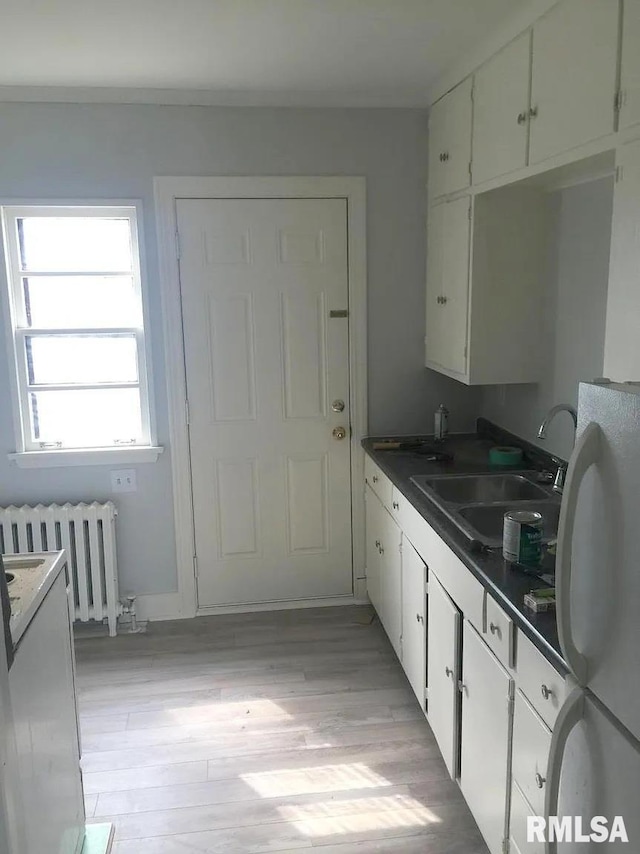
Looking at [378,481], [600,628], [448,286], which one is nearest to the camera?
[600,628]

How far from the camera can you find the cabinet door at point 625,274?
Answer: 5.59 feet

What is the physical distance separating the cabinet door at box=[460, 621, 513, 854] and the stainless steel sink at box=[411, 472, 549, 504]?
816 mm

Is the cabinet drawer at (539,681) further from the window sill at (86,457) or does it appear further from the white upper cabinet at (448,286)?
the window sill at (86,457)

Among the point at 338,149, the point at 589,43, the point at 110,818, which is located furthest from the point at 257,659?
the point at 589,43

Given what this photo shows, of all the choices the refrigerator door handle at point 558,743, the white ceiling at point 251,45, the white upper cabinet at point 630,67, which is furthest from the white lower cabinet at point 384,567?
the white ceiling at point 251,45

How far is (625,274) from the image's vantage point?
1754mm

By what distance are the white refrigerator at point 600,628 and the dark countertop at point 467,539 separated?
0.16m

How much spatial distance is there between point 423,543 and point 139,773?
4.36ft

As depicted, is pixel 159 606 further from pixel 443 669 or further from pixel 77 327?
pixel 443 669

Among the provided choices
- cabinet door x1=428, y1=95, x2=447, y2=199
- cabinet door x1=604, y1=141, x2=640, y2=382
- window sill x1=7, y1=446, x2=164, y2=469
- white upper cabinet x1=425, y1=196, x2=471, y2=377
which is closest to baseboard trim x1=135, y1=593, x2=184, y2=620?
window sill x1=7, y1=446, x2=164, y2=469

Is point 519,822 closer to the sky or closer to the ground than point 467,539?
closer to the ground

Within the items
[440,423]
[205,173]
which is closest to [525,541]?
[440,423]

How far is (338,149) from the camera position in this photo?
346 centimetres

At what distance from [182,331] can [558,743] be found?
2.67 metres
